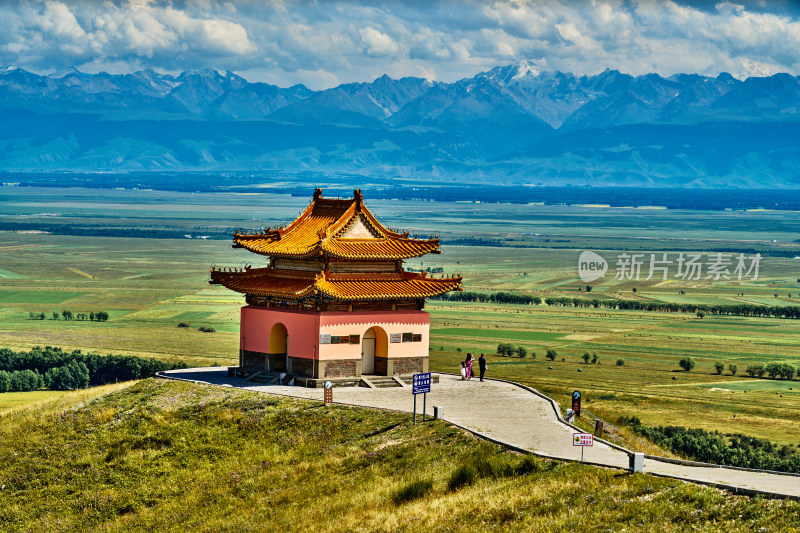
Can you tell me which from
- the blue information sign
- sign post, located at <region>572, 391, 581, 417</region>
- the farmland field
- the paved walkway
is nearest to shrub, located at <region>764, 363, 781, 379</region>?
the farmland field

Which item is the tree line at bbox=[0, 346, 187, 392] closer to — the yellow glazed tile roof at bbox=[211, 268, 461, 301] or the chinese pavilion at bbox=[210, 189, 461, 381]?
the yellow glazed tile roof at bbox=[211, 268, 461, 301]

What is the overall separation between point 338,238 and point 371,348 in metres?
5.00

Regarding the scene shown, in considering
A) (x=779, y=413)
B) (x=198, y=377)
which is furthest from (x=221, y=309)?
(x=198, y=377)

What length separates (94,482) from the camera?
40562mm

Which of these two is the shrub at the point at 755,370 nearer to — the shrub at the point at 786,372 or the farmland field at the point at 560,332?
the farmland field at the point at 560,332

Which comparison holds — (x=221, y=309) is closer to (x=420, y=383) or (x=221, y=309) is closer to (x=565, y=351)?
(x=565, y=351)

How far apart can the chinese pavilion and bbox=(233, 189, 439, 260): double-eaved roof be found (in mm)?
44

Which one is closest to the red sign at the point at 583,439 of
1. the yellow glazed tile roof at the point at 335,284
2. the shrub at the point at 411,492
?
the shrub at the point at 411,492

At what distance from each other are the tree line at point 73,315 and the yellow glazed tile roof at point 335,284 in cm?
8656

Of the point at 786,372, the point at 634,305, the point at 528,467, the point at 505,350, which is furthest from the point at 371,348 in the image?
the point at 634,305

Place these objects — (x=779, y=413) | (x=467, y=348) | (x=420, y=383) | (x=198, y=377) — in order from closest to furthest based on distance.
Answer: (x=420, y=383)
(x=198, y=377)
(x=779, y=413)
(x=467, y=348)

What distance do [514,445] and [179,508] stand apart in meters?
10.9

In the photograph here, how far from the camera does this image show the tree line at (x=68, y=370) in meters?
80.8

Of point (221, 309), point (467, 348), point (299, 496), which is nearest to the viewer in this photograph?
point (299, 496)
